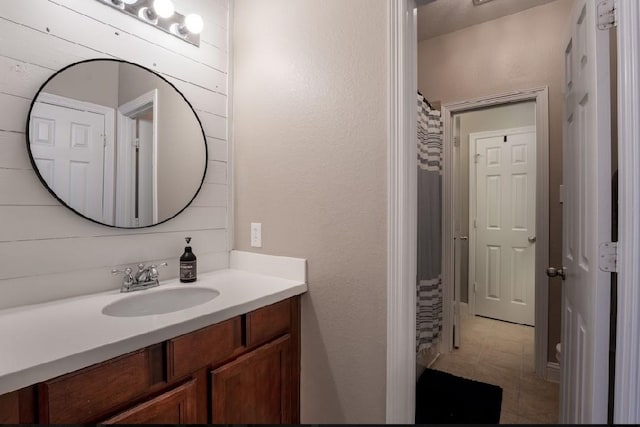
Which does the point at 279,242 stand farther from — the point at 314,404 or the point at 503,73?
the point at 503,73

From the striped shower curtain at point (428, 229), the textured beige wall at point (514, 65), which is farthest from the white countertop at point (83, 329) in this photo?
the textured beige wall at point (514, 65)

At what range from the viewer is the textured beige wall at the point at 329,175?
1271mm

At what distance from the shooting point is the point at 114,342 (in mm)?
836

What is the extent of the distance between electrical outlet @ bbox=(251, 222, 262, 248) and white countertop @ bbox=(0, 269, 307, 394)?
0.32 m

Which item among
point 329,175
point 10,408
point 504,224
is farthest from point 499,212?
point 10,408

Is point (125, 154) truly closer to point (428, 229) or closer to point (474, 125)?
point (428, 229)

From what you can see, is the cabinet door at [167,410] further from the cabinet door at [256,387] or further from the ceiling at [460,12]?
the ceiling at [460,12]

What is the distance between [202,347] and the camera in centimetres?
106

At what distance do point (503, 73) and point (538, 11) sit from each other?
17.6 inches

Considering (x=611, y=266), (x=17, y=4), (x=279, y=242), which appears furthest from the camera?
(x=279, y=242)

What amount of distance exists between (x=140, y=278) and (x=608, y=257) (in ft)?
5.61

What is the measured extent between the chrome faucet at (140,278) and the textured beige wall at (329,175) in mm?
527

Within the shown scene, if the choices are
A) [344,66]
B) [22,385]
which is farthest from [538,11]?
[22,385]

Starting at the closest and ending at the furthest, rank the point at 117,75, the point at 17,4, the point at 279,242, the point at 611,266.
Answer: the point at 611,266, the point at 17,4, the point at 117,75, the point at 279,242
